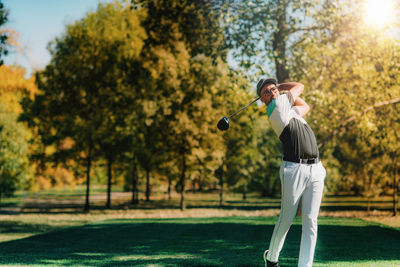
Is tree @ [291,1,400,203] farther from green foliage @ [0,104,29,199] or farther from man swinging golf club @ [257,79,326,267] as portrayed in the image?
green foliage @ [0,104,29,199]

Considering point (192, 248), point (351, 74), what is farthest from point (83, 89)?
point (192, 248)

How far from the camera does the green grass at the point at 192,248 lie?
844cm

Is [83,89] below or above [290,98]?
above

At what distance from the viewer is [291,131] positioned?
224 inches

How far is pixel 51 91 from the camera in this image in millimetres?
31094

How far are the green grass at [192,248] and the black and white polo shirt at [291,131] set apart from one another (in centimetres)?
275

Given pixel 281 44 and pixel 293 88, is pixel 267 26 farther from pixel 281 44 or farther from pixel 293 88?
pixel 293 88

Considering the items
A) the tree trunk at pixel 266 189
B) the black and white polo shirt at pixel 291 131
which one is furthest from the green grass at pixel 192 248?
the tree trunk at pixel 266 189

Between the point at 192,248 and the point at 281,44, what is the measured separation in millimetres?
8992

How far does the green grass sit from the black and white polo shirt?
275 cm

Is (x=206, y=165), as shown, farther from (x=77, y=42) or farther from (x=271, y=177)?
(x=271, y=177)

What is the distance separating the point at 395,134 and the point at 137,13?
2092 centimetres

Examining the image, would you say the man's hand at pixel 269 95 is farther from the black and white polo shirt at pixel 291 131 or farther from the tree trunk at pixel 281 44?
the tree trunk at pixel 281 44

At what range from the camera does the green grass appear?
844cm
